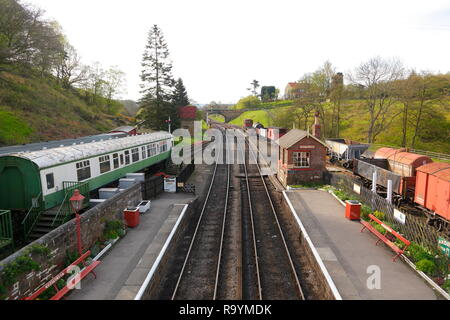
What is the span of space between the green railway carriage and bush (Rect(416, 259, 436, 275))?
14.1 m

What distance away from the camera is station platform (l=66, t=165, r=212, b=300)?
875 centimetres

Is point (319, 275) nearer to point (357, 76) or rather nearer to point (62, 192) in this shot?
point (62, 192)

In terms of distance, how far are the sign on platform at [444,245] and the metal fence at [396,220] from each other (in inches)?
9.3

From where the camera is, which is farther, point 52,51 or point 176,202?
point 52,51

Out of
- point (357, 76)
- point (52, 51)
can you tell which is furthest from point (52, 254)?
point (357, 76)

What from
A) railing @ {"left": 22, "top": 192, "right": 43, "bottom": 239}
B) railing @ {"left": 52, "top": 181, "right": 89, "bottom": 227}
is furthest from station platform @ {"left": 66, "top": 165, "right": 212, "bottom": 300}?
railing @ {"left": 22, "top": 192, "right": 43, "bottom": 239}

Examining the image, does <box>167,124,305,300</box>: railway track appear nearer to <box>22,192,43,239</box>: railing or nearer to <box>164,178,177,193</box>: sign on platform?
<box>164,178,177,193</box>: sign on platform

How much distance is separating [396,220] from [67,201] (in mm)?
14810

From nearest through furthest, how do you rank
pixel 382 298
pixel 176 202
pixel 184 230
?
pixel 382 298 < pixel 184 230 < pixel 176 202

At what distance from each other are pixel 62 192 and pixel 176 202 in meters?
6.85

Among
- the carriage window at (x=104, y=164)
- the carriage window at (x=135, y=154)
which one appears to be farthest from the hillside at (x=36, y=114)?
the carriage window at (x=104, y=164)

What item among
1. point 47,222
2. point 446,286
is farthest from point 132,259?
point 446,286

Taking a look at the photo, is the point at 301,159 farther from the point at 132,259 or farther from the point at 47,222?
the point at 47,222

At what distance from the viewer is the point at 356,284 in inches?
365
